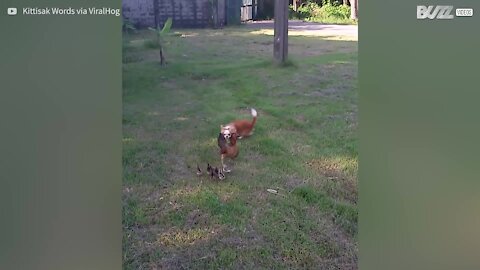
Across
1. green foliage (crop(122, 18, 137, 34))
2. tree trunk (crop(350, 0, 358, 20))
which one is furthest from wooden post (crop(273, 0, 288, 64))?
green foliage (crop(122, 18, 137, 34))

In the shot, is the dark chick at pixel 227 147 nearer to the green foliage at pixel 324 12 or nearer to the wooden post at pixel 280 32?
the wooden post at pixel 280 32

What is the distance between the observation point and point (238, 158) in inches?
113

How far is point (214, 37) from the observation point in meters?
2.96

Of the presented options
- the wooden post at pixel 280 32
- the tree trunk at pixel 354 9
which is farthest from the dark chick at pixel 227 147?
the tree trunk at pixel 354 9

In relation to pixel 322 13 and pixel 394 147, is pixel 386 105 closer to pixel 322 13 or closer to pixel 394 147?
pixel 394 147

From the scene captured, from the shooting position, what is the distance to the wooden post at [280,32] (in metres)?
2.93

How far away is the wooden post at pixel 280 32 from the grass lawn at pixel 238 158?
0.03 metres

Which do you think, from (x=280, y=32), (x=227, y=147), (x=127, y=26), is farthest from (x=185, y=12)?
(x=227, y=147)

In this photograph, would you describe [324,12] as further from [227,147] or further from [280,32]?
[227,147]

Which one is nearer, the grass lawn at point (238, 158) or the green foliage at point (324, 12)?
the grass lawn at point (238, 158)

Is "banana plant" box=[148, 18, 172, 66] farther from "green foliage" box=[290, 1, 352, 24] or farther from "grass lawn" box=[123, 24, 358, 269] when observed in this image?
"green foliage" box=[290, 1, 352, 24]

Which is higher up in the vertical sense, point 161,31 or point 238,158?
point 161,31

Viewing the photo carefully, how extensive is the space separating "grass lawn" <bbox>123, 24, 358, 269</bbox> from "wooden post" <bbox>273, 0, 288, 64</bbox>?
3cm

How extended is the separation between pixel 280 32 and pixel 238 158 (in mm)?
564
